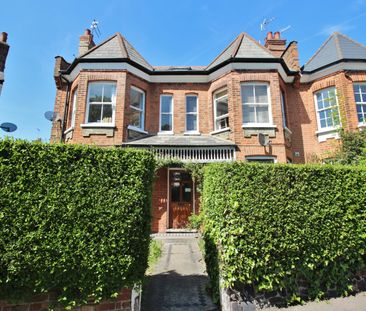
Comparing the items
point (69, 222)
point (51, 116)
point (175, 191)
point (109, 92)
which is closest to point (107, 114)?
point (109, 92)

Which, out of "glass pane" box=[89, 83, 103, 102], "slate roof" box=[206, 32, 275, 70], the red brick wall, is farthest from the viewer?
"slate roof" box=[206, 32, 275, 70]

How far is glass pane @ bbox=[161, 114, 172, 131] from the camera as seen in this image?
42.3ft

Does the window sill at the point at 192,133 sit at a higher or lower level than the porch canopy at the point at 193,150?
higher

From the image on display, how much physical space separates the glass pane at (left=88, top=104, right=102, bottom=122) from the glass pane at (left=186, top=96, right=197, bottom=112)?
445 cm

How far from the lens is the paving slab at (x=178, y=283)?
4742 mm

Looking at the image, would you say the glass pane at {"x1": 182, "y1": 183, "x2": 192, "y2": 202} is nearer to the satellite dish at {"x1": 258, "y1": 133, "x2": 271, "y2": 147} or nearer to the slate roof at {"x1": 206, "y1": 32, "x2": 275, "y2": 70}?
the satellite dish at {"x1": 258, "y1": 133, "x2": 271, "y2": 147}

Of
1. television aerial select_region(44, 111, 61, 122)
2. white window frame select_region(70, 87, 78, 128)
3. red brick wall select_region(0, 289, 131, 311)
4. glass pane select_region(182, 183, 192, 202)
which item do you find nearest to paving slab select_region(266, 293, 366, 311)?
red brick wall select_region(0, 289, 131, 311)

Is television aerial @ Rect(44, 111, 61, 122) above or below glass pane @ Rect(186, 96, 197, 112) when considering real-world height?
below

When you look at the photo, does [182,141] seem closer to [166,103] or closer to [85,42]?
[166,103]

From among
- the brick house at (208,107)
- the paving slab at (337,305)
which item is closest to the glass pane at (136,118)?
the brick house at (208,107)

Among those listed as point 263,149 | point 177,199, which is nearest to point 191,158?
point 177,199

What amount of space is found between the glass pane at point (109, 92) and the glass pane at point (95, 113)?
0.47 metres

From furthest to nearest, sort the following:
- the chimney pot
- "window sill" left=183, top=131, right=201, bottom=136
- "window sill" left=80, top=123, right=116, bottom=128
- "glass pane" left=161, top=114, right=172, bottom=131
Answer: "glass pane" left=161, top=114, right=172, bottom=131 < "window sill" left=183, top=131, right=201, bottom=136 < the chimney pot < "window sill" left=80, top=123, right=116, bottom=128

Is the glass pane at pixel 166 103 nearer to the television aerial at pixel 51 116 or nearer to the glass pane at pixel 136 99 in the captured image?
the glass pane at pixel 136 99
